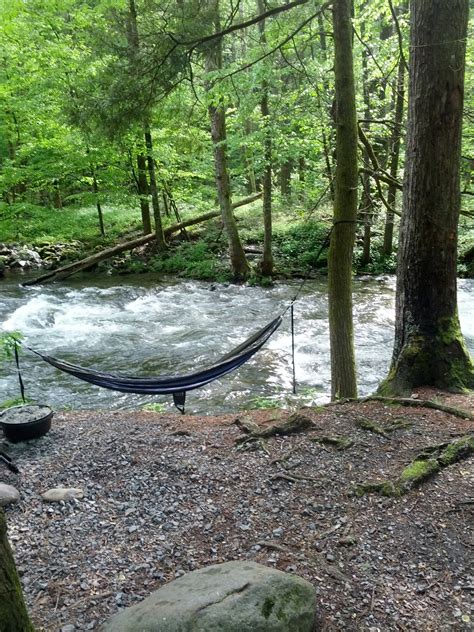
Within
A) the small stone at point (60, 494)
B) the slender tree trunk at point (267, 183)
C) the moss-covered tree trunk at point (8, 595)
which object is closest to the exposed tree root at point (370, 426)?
the small stone at point (60, 494)

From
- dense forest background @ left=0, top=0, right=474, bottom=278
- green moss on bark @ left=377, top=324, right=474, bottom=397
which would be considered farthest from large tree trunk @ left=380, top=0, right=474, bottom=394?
dense forest background @ left=0, top=0, right=474, bottom=278

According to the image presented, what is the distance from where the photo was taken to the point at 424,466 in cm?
253

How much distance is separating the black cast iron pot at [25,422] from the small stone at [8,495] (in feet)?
2.08

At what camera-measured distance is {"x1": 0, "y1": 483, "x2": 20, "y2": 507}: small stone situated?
240 centimetres

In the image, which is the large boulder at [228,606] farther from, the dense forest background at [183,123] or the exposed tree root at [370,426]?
the dense forest background at [183,123]

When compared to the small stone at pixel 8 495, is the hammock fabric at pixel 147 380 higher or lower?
higher

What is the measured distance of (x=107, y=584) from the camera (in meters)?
1.90

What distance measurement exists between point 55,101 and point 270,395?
8315 millimetres

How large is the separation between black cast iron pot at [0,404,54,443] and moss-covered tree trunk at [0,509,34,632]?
202 cm

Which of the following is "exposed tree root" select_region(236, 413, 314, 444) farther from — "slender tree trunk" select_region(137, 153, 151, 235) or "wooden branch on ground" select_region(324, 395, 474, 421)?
"slender tree trunk" select_region(137, 153, 151, 235)

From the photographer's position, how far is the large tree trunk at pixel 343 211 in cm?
353

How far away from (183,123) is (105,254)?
4.01 metres

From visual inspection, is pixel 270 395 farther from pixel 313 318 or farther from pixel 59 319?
pixel 59 319

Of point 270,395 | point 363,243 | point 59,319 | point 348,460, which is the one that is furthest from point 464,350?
point 363,243
